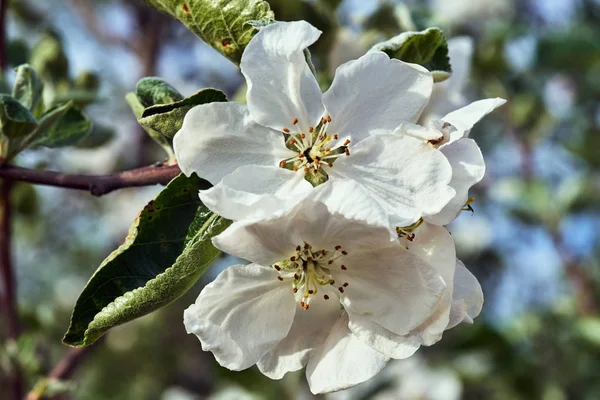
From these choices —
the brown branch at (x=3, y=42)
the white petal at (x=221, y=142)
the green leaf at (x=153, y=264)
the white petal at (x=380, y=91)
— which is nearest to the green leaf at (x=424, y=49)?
the white petal at (x=380, y=91)

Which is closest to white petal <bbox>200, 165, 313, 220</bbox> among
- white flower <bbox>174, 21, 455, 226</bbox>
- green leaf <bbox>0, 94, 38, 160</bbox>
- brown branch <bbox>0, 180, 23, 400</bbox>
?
white flower <bbox>174, 21, 455, 226</bbox>

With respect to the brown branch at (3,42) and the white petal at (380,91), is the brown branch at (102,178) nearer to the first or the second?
the white petal at (380,91)

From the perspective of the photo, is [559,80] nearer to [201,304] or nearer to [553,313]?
[553,313]

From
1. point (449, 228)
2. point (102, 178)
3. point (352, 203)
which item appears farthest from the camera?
point (449, 228)

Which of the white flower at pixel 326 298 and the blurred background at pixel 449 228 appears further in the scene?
the blurred background at pixel 449 228

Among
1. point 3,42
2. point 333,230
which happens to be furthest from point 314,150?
point 3,42

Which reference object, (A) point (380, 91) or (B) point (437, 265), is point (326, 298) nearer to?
(B) point (437, 265)

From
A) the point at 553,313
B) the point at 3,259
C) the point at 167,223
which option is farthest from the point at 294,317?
the point at 553,313
